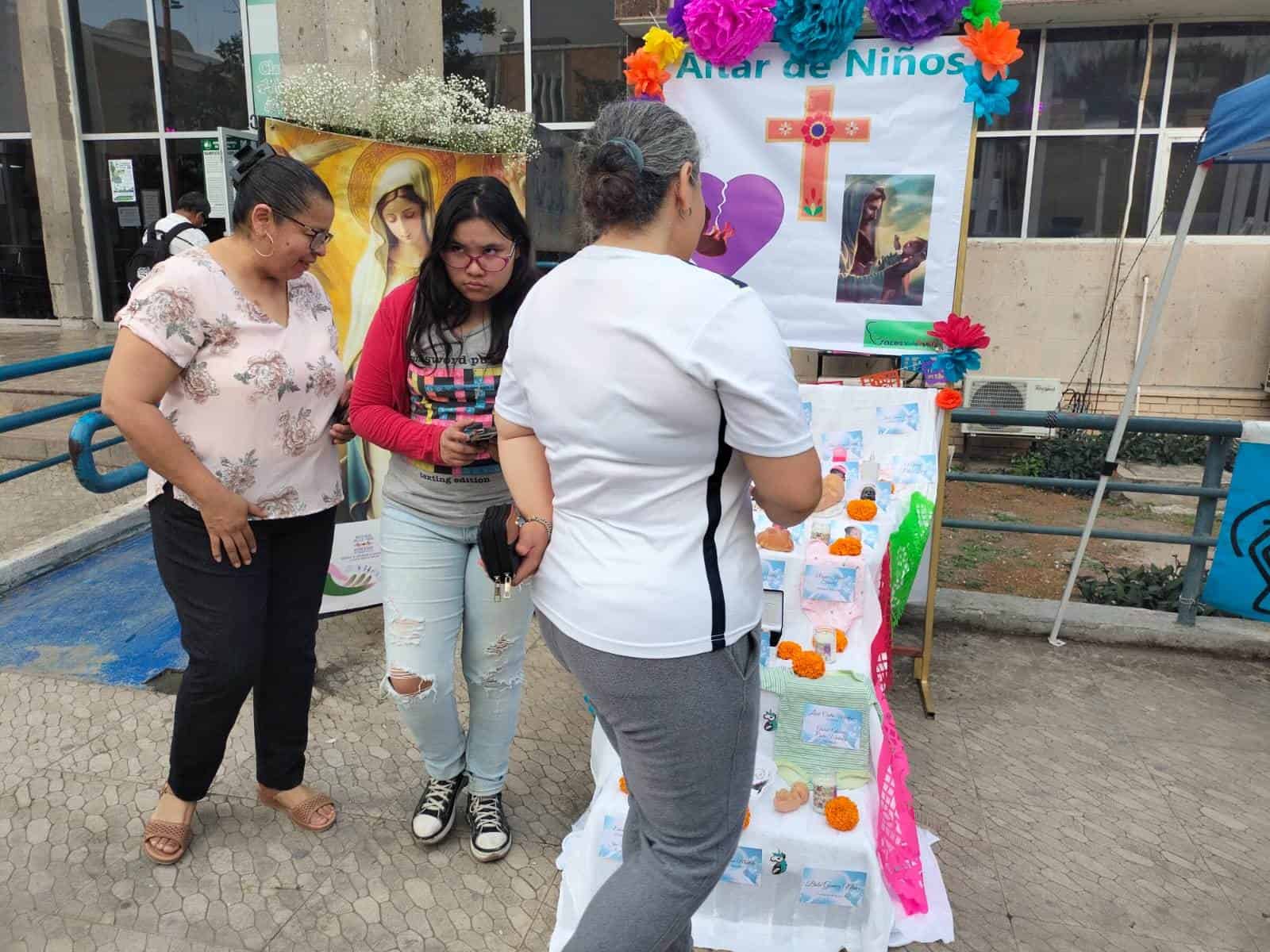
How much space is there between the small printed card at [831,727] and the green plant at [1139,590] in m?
2.52

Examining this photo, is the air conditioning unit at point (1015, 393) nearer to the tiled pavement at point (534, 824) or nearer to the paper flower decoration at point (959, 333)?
the tiled pavement at point (534, 824)

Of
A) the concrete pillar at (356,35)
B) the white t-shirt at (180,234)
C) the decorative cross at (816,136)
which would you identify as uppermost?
the concrete pillar at (356,35)

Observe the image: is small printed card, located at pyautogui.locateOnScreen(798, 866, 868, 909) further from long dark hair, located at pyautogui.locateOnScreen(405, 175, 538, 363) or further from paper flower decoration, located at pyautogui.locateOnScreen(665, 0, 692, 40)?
paper flower decoration, located at pyautogui.locateOnScreen(665, 0, 692, 40)

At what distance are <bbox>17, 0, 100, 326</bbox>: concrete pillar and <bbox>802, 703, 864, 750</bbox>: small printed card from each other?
11.4m

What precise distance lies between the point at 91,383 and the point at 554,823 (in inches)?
259

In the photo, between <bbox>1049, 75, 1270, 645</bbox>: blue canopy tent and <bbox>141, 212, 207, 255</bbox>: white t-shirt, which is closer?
<bbox>1049, 75, 1270, 645</bbox>: blue canopy tent

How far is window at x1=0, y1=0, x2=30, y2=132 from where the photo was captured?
11016 millimetres

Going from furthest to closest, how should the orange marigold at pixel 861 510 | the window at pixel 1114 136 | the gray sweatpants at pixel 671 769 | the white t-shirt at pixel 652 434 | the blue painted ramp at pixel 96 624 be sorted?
the window at pixel 1114 136, the blue painted ramp at pixel 96 624, the orange marigold at pixel 861 510, the gray sweatpants at pixel 671 769, the white t-shirt at pixel 652 434

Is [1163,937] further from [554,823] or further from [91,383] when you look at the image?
[91,383]

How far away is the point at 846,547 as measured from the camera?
251 cm

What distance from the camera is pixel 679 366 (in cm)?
132

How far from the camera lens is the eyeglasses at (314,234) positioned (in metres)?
2.07

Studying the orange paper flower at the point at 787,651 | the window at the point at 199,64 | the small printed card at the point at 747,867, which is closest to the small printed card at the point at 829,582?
the orange paper flower at the point at 787,651

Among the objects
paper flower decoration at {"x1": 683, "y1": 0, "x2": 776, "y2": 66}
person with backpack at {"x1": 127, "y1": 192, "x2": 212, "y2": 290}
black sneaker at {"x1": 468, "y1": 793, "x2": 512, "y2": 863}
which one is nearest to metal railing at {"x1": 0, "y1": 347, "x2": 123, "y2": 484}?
black sneaker at {"x1": 468, "y1": 793, "x2": 512, "y2": 863}
